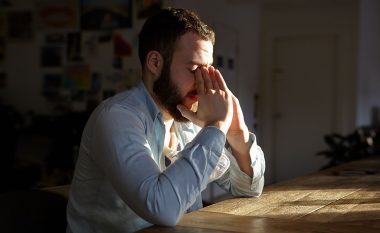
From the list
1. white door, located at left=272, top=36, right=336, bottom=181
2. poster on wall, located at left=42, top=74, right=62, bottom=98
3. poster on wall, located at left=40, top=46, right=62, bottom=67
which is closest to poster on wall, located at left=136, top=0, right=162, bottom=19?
poster on wall, located at left=40, top=46, right=62, bottom=67

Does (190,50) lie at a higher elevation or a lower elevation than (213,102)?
higher

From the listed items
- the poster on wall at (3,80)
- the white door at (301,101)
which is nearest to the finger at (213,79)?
the poster on wall at (3,80)

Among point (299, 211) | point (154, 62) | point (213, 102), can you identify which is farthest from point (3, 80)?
point (299, 211)

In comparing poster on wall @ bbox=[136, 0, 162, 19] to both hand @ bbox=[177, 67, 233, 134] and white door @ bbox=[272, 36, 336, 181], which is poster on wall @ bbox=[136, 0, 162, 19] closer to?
white door @ bbox=[272, 36, 336, 181]

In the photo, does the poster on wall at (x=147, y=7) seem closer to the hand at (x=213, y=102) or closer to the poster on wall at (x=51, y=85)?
the poster on wall at (x=51, y=85)

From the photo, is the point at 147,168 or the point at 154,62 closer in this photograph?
the point at 147,168

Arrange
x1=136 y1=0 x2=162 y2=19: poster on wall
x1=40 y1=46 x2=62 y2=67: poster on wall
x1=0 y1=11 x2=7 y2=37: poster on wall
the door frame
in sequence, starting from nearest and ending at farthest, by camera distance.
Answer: x1=136 y1=0 x2=162 y2=19: poster on wall < x1=40 y1=46 x2=62 y2=67: poster on wall < x1=0 y1=11 x2=7 y2=37: poster on wall < the door frame

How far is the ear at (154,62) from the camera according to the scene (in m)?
1.39

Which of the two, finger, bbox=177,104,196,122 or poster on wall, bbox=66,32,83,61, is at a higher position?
poster on wall, bbox=66,32,83,61

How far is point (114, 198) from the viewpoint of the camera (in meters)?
1.27

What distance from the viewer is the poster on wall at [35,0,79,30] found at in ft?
17.1

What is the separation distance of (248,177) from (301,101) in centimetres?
590

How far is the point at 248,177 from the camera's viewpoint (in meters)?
1.45

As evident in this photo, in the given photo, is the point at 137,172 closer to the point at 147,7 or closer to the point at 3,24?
the point at 147,7
